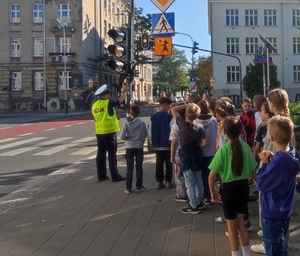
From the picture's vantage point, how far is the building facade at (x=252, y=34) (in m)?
60.8

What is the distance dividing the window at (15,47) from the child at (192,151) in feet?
185

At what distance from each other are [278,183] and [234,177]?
43.9 inches

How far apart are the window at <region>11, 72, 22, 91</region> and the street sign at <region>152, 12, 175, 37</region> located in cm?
5085

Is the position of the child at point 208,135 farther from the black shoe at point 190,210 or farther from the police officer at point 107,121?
the police officer at point 107,121

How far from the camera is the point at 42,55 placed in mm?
59969

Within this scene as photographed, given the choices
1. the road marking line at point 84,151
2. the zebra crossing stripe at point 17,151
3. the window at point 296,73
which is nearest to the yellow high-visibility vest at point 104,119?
the road marking line at point 84,151

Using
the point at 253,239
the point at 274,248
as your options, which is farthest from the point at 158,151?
the point at 274,248

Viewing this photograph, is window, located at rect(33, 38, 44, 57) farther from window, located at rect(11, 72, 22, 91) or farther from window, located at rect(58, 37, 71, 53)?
window, located at rect(11, 72, 22, 91)

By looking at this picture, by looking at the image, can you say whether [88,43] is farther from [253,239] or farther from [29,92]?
[253,239]

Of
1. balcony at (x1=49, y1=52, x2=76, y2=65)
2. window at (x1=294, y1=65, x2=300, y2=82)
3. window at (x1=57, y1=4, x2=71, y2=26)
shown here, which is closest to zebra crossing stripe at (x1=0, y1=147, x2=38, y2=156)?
balcony at (x1=49, y1=52, x2=76, y2=65)

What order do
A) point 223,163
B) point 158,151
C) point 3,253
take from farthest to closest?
point 158,151 → point 3,253 → point 223,163

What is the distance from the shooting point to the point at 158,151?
29.4 feet

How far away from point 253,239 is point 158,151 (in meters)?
3.49

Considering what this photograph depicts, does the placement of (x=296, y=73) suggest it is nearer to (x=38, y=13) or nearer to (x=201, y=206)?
(x=38, y=13)
